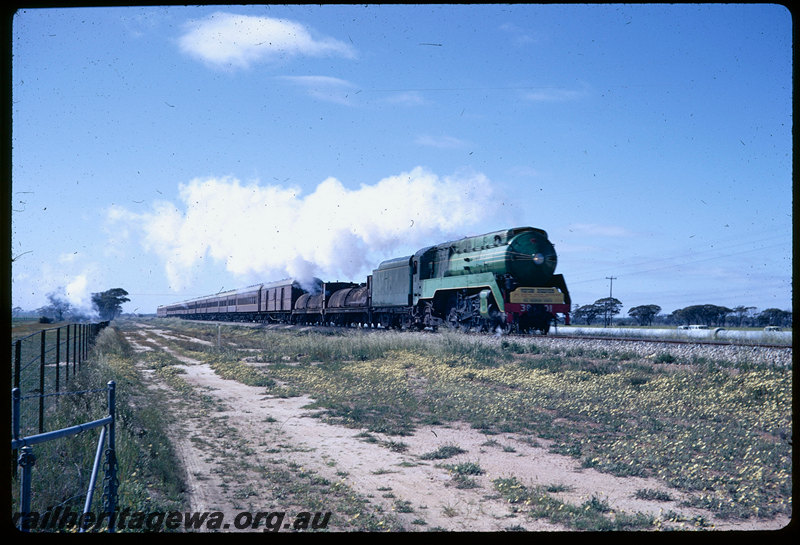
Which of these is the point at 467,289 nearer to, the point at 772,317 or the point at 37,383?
the point at 37,383

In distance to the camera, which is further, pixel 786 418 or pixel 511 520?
pixel 786 418

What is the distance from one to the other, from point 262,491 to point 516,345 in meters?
14.9

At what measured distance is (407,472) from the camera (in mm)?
9086

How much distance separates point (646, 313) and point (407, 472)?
79490 mm

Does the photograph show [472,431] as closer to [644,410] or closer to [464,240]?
[644,410]

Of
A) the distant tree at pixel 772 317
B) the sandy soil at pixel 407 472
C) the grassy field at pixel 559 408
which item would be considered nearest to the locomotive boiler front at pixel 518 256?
the grassy field at pixel 559 408

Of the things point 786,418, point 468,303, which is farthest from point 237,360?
point 786,418

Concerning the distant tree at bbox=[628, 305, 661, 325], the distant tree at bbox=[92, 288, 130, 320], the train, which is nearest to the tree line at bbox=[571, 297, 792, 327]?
the distant tree at bbox=[628, 305, 661, 325]

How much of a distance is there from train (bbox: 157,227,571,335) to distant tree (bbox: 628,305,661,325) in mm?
50732

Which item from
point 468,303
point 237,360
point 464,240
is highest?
point 464,240

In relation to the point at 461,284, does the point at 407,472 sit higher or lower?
lower

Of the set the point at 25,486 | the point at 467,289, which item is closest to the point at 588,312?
the point at 467,289

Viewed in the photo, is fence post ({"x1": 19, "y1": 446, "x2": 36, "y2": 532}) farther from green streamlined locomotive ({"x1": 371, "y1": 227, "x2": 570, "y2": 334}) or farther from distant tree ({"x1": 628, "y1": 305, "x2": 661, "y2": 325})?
distant tree ({"x1": 628, "y1": 305, "x2": 661, "y2": 325})

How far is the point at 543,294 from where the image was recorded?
25719mm
